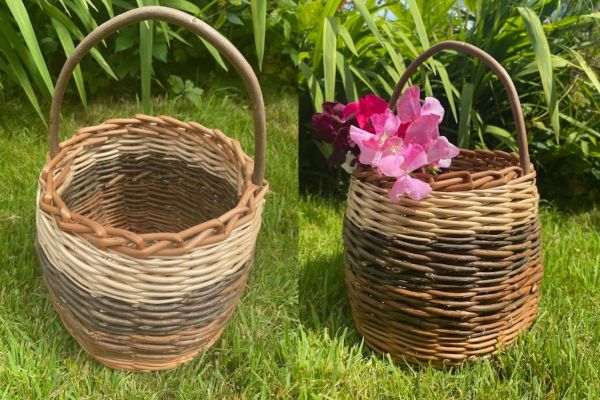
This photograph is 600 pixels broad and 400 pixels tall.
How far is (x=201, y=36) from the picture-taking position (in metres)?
0.66

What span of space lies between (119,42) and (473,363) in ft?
2.42

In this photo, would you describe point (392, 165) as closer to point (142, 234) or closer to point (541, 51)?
point (142, 234)

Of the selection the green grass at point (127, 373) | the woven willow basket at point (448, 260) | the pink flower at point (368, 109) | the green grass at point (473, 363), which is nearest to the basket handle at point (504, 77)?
the woven willow basket at point (448, 260)

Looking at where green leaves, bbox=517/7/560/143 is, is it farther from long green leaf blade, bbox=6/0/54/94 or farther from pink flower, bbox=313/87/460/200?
long green leaf blade, bbox=6/0/54/94

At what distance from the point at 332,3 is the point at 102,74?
42cm

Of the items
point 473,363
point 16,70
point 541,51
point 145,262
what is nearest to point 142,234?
point 145,262

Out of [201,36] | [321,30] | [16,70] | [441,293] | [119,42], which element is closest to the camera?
[201,36]

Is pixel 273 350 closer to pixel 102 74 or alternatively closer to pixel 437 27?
pixel 102 74

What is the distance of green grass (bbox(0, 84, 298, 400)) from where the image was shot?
70cm

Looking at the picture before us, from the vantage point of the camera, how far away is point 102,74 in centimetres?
109

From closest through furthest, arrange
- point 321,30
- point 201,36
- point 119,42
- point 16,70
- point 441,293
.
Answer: point 201,36
point 441,293
point 16,70
point 119,42
point 321,30

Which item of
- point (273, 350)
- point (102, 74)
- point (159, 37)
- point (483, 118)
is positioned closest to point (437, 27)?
point (483, 118)

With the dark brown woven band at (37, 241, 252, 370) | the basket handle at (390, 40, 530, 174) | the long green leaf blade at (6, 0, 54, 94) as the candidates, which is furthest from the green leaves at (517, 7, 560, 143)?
the long green leaf blade at (6, 0, 54, 94)

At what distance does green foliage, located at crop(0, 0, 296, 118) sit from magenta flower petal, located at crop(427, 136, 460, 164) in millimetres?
253
